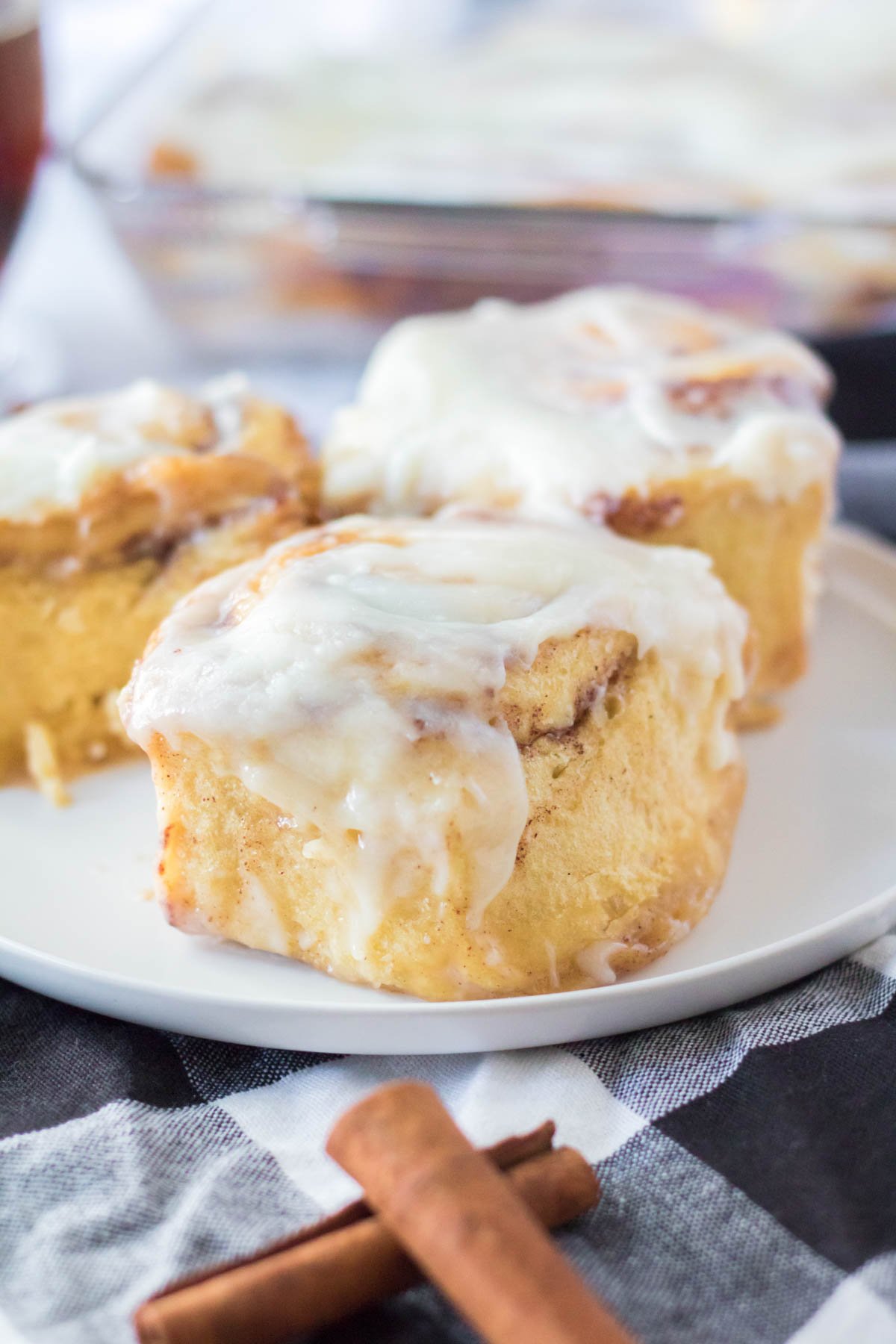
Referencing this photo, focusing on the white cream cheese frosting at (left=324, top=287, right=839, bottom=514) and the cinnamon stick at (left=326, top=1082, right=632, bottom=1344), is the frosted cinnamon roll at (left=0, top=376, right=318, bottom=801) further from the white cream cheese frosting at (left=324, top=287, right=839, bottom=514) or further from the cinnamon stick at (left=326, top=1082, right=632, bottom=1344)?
the cinnamon stick at (left=326, top=1082, right=632, bottom=1344)

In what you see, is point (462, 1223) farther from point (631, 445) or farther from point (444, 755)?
point (631, 445)

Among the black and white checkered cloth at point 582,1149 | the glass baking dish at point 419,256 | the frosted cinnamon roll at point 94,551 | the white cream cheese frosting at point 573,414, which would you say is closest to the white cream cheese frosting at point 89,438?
the frosted cinnamon roll at point 94,551

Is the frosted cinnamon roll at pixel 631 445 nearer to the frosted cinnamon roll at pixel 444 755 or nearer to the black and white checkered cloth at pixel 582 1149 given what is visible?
the frosted cinnamon roll at pixel 444 755

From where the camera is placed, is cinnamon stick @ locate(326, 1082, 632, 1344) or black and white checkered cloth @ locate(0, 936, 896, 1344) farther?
black and white checkered cloth @ locate(0, 936, 896, 1344)

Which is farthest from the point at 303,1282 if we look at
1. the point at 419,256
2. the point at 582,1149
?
the point at 419,256

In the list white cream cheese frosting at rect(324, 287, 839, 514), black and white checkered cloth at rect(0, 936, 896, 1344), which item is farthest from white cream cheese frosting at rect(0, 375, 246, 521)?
black and white checkered cloth at rect(0, 936, 896, 1344)

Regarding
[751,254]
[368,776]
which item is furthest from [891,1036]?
[751,254]

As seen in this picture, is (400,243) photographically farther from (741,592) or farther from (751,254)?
(741,592)
